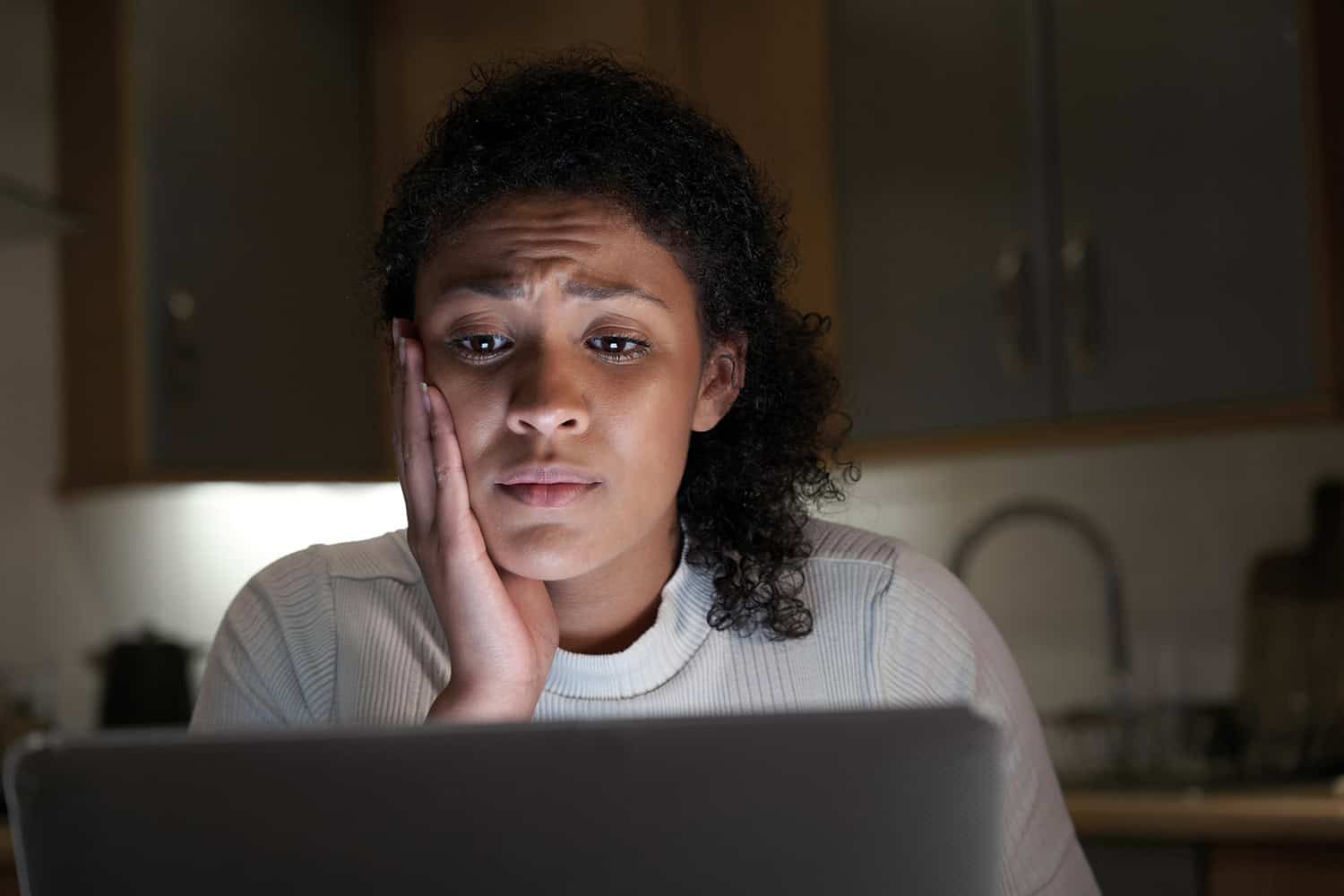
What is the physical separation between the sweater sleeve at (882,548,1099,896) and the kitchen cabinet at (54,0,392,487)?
166cm

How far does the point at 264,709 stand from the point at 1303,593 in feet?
6.03

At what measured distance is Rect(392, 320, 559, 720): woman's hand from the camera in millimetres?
1095

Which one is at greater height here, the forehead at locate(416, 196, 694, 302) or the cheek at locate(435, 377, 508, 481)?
the forehead at locate(416, 196, 694, 302)

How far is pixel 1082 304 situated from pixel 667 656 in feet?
4.96

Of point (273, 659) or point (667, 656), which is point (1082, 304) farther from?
point (273, 659)

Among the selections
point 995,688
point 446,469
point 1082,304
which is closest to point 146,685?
point 1082,304

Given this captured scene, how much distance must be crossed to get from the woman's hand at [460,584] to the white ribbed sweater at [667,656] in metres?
0.09

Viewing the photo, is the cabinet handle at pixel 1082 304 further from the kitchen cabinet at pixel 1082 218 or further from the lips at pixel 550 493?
the lips at pixel 550 493

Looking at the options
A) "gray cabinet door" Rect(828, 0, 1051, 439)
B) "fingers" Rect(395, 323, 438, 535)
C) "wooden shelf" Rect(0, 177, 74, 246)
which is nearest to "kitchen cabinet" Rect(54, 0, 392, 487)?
"wooden shelf" Rect(0, 177, 74, 246)

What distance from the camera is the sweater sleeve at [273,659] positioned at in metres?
1.23

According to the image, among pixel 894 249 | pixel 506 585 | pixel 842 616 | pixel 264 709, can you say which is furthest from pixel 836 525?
pixel 894 249

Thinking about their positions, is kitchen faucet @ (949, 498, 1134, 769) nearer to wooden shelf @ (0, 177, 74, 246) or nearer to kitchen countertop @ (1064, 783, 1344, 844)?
kitchen countertop @ (1064, 783, 1344, 844)

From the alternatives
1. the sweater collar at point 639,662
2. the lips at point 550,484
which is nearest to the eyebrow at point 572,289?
the lips at point 550,484

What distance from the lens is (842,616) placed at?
1253 millimetres
